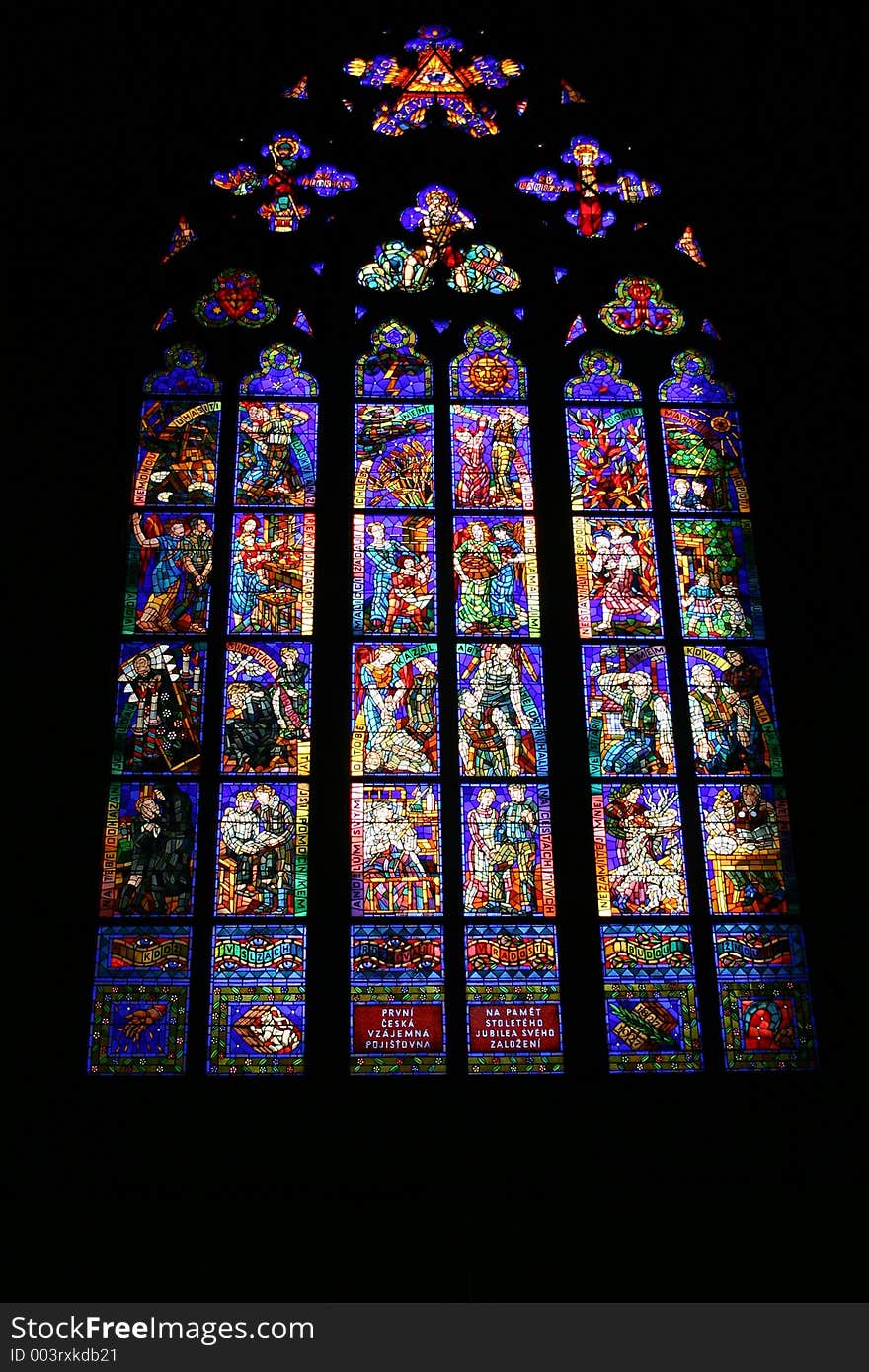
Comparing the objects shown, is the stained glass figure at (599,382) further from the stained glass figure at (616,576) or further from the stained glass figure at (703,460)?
the stained glass figure at (616,576)

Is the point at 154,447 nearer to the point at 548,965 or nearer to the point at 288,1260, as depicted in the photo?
the point at 548,965

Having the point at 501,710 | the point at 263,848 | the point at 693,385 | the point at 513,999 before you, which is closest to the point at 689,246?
the point at 693,385

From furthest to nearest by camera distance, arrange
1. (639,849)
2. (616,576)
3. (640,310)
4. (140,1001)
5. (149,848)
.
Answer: (640,310) < (616,576) < (639,849) < (149,848) < (140,1001)

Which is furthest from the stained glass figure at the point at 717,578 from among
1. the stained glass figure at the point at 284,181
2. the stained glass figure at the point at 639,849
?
the stained glass figure at the point at 284,181

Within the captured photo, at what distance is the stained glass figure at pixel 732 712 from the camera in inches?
282

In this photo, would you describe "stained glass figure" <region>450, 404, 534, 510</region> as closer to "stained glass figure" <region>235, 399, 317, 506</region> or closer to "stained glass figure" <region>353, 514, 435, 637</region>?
"stained glass figure" <region>353, 514, 435, 637</region>

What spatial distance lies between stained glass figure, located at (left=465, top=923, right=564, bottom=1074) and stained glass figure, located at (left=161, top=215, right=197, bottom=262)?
151 inches

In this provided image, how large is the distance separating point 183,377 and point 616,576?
2338mm

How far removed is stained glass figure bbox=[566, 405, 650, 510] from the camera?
7.75m

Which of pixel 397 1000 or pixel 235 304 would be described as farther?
pixel 235 304

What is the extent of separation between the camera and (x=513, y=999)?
21.7ft

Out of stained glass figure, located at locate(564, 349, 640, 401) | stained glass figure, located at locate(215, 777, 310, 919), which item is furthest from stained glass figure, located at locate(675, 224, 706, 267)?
stained glass figure, located at locate(215, 777, 310, 919)

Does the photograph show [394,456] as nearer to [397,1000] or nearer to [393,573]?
[393,573]

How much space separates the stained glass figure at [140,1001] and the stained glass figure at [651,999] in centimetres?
172
